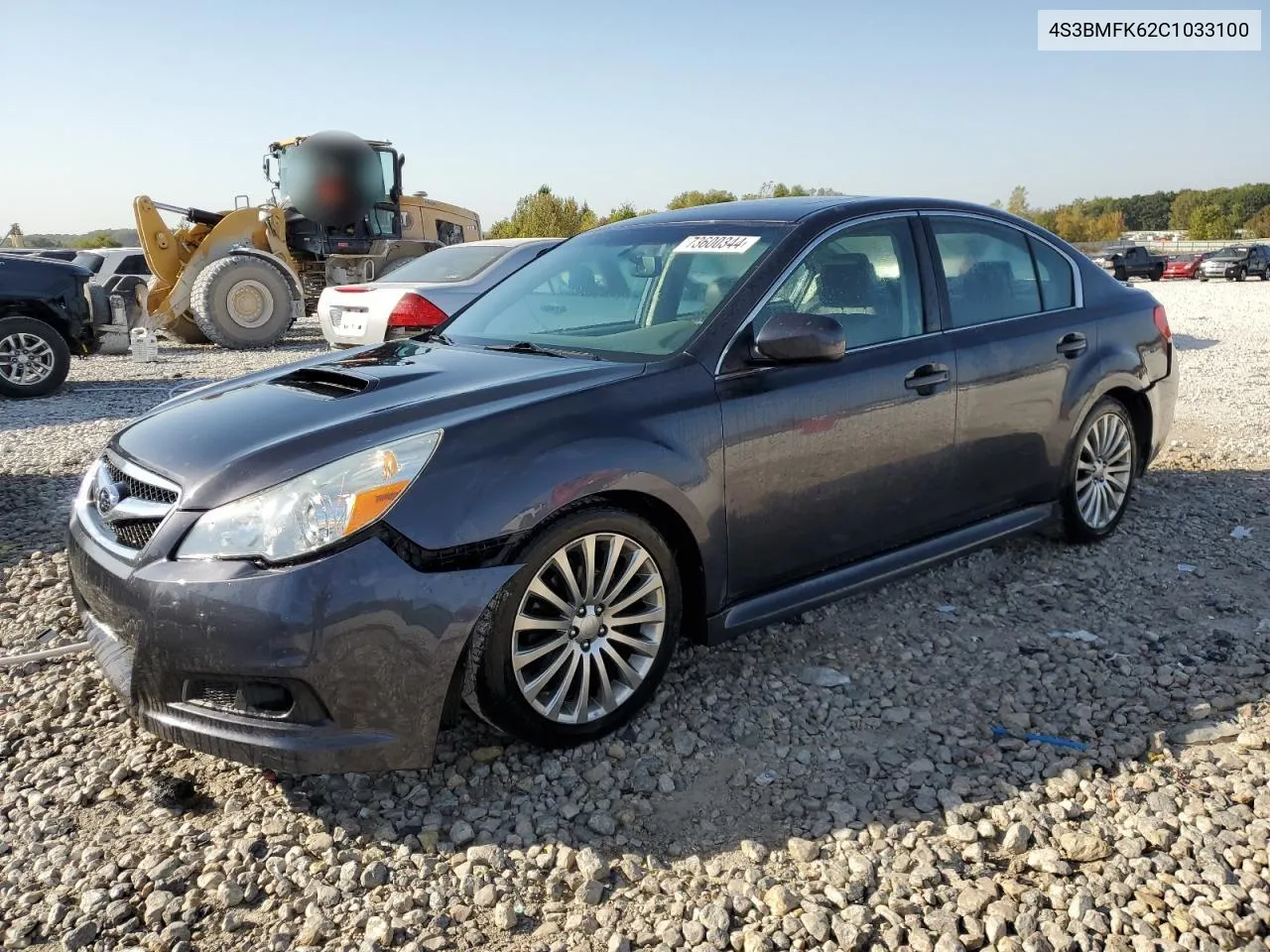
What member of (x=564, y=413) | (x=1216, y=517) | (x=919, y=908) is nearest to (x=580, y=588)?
(x=564, y=413)

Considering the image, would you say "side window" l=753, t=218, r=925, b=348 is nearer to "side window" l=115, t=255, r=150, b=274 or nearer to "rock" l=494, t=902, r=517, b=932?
"rock" l=494, t=902, r=517, b=932

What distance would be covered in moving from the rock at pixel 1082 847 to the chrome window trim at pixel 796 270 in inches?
67.0

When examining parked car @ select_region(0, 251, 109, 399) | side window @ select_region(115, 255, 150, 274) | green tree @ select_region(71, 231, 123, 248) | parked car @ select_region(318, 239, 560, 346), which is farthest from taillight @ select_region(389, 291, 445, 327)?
green tree @ select_region(71, 231, 123, 248)

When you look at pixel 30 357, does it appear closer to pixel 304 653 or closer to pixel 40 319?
pixel 40 319

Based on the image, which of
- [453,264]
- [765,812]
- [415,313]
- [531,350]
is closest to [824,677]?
[765,812]

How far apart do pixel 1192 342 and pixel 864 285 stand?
13380mm

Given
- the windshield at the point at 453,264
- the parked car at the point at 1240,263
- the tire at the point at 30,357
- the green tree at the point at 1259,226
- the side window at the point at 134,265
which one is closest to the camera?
the windshield at the point at 453,264

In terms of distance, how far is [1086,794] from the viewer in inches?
116

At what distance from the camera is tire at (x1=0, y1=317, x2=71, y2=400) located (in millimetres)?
10258

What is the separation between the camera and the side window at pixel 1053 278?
187 inches

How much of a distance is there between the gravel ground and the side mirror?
117cm

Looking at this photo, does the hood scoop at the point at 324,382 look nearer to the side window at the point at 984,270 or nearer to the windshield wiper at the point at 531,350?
the windshield wiper at the point at 531,350

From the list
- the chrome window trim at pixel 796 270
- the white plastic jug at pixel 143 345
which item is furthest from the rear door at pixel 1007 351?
the white plastic jug at pixel 143 345

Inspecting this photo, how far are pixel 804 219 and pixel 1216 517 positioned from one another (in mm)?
3201
